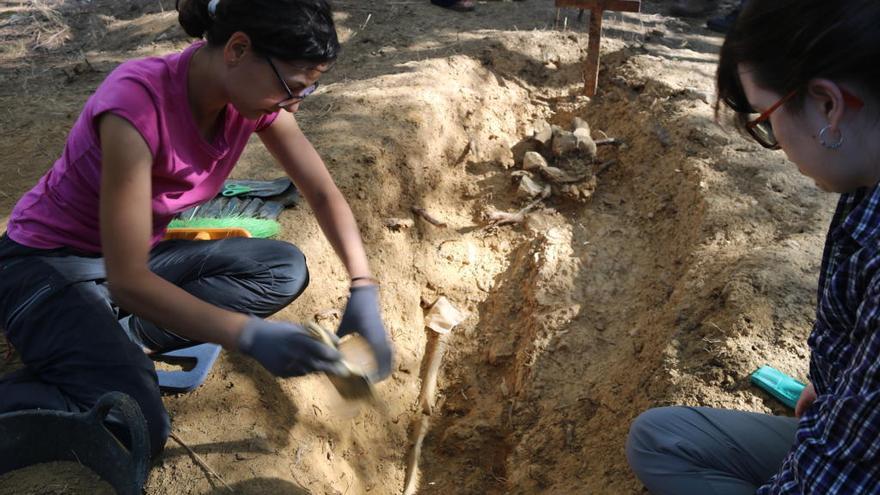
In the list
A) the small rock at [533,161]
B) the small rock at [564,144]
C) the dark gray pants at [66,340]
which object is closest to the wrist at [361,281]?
the dark gray pants at [66,340]

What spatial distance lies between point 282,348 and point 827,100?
1.16 metres

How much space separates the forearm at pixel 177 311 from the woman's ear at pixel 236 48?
21.2 inches

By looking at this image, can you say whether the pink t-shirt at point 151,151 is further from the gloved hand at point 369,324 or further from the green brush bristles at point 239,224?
the green brush bristles at point 239,224

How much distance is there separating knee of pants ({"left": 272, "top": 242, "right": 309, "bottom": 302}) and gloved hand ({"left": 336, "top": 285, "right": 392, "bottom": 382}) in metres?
0.40

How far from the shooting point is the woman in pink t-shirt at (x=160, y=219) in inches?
62.9

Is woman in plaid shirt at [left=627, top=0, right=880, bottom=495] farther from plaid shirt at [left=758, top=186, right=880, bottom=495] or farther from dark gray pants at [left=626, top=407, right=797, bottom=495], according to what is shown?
dark gray pants at [left=626, top=407, right=797, bottom=495]

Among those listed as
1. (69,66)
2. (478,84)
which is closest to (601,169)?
(478,84)

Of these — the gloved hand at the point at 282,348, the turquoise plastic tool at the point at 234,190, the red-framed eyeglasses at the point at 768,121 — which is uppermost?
the red-framed eyeglasses at the point at 768,121

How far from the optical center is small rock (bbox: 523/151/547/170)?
3.85m

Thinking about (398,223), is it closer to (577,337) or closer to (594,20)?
(577,337)

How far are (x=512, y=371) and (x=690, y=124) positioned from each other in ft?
5.70

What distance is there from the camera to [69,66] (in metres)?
4.96

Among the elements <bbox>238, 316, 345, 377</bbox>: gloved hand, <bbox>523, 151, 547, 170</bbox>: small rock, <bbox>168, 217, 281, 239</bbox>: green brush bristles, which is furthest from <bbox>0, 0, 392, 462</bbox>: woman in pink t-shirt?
<bbox>523, 151, 547, 170</bbox>: small rock

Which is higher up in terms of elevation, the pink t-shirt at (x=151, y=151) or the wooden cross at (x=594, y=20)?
the pink t-shirt at (x=151, y=151)
